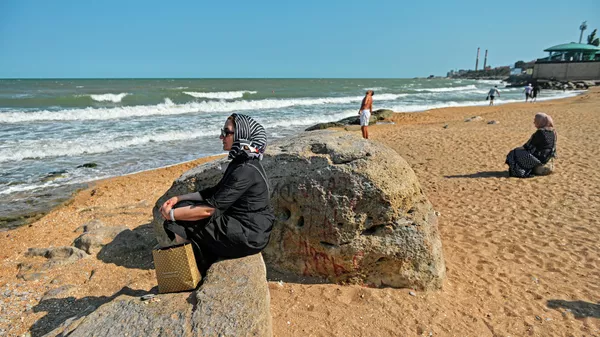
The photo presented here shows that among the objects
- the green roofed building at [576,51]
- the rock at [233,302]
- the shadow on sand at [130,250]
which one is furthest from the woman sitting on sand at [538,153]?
the green roofed building at [576,51]

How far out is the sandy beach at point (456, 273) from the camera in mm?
3670

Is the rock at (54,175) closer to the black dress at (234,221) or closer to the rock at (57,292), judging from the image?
the rock at (57,292)

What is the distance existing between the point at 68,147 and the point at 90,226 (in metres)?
7.97

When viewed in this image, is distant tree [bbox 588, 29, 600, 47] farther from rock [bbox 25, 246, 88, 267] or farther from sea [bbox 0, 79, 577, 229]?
rock [bbox 25, 246, 88, 267]

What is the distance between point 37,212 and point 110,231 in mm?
2654

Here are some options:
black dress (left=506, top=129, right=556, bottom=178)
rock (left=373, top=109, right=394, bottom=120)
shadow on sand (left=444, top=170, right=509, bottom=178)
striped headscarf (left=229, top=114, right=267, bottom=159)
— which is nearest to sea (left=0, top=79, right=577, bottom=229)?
rock (left=373, top=109, right=394, bottom=120)

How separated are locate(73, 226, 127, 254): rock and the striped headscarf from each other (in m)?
3.66

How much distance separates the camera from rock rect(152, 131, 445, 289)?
399cm

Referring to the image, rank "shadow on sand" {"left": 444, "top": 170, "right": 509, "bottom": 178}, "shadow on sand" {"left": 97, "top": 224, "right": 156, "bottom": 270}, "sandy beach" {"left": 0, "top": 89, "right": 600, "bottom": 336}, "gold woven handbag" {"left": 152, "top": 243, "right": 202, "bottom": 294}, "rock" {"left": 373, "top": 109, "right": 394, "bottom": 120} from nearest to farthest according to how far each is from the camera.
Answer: "gold woven handbag" {"left": 152, "top": 243, "right": 202, "bottom": 294} → "sandy beach" {"left": 0, "top": 89, "right": 600, "bottom": 336} → "shadow on sand" {"left": 97, "top": 224, "right": 156, "bottom": 270} → "shadow on sand" {"left": 444, "top": 170, "right": 509, "bottom": 178} → "rock" {"left": 373, "top": 109, "right": 394, "bottom": 120}

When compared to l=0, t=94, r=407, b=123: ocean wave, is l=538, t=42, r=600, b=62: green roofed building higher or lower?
higher

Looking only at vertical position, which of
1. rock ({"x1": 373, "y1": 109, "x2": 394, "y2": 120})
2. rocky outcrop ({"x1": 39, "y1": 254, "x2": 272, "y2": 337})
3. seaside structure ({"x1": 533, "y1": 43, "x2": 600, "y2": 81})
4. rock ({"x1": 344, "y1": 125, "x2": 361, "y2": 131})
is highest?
seaside structure ({"x1": 533, "y1": 43, "x2": 600, "y2": 81})

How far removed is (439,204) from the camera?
699cm

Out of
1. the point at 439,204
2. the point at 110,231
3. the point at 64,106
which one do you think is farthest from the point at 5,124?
the point at 439,204

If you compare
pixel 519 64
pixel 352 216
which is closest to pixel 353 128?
pixel 352 216
